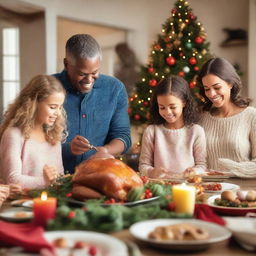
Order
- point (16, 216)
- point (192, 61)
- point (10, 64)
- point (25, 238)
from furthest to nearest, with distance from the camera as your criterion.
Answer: point (10, 64)
point (192, 61)
point (16, 216)
point (25, 238)

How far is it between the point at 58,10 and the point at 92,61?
387 cm

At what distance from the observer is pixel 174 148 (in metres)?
2.66

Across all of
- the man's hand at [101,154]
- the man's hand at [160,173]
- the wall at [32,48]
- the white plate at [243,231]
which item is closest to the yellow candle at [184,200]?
the white plate at [243,231]

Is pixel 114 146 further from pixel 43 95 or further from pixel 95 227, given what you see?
pixel 95 227

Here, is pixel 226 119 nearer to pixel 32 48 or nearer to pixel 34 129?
pixel 34 129

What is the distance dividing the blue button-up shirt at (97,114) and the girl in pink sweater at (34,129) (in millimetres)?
259

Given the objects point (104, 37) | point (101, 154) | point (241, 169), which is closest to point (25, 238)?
point (101, 154)

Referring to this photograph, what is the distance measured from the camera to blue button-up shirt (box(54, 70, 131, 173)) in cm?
268

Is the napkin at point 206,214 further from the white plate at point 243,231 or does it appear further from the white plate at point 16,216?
the white plate at point 16,216

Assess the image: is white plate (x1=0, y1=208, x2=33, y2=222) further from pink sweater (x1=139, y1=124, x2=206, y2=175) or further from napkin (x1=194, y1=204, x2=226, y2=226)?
pink sweater (x1=139, y1=124, x2=206, y2=175)

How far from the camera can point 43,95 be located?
7.54 ft

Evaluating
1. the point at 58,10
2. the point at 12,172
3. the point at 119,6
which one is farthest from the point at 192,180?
the point at 119,6

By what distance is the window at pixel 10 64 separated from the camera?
19.7 feet

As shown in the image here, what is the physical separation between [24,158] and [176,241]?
4.41 feet
